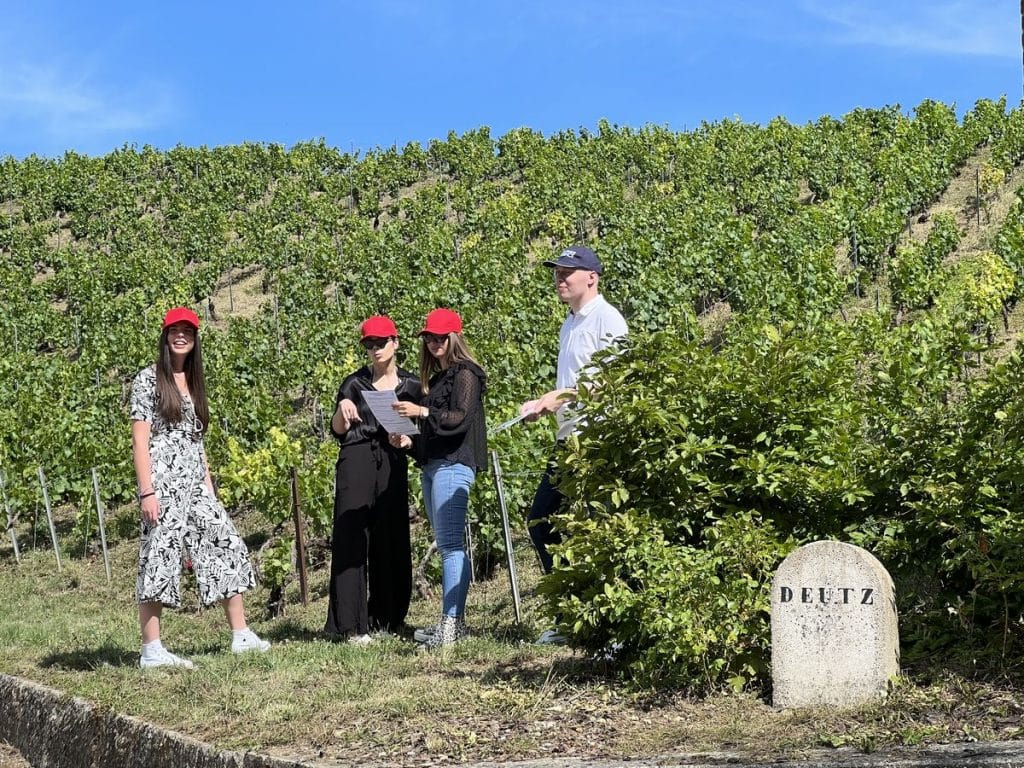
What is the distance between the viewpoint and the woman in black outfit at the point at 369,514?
700 cm

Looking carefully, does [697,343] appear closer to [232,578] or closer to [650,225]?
[232,578]

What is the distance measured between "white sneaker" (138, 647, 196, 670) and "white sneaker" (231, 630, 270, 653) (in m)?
0.28

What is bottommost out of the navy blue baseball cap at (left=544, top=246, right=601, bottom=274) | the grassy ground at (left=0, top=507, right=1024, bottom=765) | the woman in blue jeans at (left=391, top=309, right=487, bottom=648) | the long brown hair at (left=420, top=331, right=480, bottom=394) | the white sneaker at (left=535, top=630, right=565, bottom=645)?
the grassy ground at (left=0, top=507, right=1024, bottom=765)

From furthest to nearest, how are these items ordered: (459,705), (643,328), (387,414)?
(387,414)
(643,328)
(459,705)

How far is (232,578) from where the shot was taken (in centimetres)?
646

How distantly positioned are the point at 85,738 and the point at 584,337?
3.01m

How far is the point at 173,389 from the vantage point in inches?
253

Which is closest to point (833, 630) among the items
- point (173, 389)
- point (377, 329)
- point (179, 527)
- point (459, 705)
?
point (459, 705)

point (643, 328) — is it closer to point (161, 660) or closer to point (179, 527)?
point (179, 527)

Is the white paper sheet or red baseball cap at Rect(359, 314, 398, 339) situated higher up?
red baseball cap at Rect(359, 314, 398, 339)

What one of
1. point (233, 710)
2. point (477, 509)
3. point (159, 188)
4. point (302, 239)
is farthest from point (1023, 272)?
point (159, 188)

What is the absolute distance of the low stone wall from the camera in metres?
4.93

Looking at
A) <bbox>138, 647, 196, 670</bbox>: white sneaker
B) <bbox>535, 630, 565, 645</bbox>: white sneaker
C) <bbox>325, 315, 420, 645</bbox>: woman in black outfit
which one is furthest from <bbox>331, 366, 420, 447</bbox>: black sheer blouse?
<bbox>535, 630, 565, 645</bbox>: white sneaker

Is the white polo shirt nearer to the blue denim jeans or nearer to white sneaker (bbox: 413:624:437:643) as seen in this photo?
the blue denim jeans
